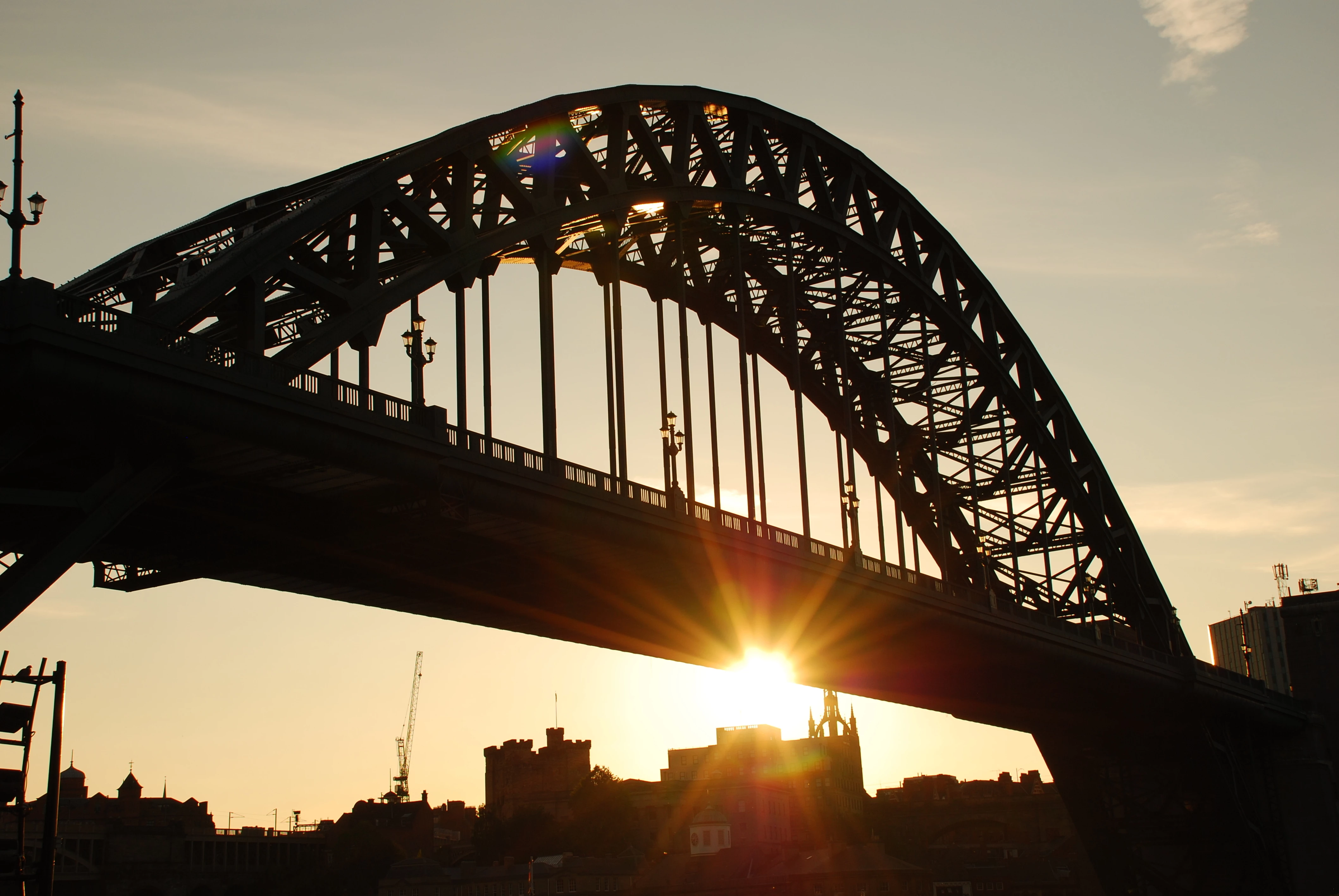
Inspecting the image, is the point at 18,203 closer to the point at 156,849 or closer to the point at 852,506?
the point at 852,506

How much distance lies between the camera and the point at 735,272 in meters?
55.4

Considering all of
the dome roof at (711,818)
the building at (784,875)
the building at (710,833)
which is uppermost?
the dome roof at (711,818)

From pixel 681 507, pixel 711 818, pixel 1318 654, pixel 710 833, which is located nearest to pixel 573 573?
pixel 681 507

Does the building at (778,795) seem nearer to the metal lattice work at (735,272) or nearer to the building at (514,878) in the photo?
the building at (514,878)

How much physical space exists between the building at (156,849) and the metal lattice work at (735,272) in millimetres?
77533

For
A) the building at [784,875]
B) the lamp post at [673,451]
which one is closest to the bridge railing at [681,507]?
the lamp post at [673,451]

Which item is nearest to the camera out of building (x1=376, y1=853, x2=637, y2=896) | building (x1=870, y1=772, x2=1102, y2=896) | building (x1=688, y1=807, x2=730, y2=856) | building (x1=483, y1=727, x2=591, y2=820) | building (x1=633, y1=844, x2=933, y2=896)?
building (x1=633, y1=844, x2=933, y2=896)

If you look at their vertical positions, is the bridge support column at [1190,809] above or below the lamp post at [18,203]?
below

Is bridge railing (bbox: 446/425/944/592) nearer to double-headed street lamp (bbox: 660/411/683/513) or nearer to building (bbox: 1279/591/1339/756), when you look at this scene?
double-headed street lamp (bbox: 660/411/683/513)

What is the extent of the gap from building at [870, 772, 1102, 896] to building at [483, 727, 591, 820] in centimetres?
3753

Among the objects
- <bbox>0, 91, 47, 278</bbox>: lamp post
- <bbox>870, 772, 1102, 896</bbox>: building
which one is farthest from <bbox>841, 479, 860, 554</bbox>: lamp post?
<bbox>870, 772, 1102, 896</bbox>: building

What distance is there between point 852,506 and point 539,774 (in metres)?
145

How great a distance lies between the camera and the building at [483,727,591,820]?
634 ft

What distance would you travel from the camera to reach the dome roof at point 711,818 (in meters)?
158
